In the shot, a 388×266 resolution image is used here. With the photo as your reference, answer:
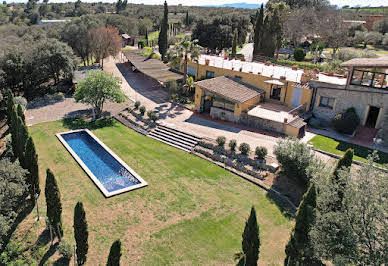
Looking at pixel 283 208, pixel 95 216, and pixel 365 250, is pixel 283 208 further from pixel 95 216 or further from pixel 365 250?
pixel 95 216

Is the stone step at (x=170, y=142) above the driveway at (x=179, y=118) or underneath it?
underneath

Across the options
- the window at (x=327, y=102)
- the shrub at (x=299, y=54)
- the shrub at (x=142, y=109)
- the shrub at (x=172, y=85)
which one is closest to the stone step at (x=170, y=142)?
the shrub at (x=142, y=109)

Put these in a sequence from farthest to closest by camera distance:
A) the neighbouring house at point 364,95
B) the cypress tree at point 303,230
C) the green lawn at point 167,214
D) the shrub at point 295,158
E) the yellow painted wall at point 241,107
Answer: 1. the yellow painted wall at point 241,107
2. the neighbouring house at point 364,95
3. the shrub at point 295,158
4. the green lawn at point 167,214
5. the cypress tree at point 303,230

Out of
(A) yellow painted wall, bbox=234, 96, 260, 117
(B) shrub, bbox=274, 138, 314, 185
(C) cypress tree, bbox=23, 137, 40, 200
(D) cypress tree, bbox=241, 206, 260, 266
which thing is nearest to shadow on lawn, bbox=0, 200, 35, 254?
(C) cypress tree, bbox=23, 137, 40, 200

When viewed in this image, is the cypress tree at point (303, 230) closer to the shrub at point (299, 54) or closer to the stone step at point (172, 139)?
the stone step at point (172, 139)

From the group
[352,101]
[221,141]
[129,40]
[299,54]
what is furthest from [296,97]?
[129,40]

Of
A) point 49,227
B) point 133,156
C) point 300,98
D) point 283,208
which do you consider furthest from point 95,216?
point 300,98

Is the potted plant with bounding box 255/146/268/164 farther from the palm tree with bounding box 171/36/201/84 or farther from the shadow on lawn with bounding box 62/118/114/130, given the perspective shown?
the palm tree with bounding box 171/36/201/84
